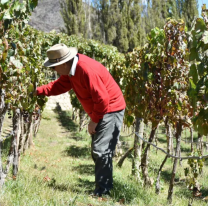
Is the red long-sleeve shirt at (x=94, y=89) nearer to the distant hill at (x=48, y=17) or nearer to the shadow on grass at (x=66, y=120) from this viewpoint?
the shadow on grass at (x=66, y=120)

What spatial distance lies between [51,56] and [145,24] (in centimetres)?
3493

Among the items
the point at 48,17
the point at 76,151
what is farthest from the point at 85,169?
the point at 48,17

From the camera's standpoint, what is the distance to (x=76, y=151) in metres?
8.60

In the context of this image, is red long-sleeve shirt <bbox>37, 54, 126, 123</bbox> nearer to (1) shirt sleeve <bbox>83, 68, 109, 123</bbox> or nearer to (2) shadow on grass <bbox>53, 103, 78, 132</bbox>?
(1) shirt sleeve <bbox>83, 68, 109, 123</bbox>

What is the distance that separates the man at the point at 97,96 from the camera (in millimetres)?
2957

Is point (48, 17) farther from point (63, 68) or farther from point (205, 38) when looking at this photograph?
point (205, 38)

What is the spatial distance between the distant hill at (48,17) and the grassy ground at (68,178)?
87.4 ft

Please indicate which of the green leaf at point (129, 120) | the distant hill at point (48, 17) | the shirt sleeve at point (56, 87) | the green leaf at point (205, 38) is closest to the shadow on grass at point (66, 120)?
the green leaf at point (129, 120)

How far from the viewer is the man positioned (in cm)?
296

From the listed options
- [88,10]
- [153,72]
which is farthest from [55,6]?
[153,72]

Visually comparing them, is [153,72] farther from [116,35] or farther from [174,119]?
[116,35]

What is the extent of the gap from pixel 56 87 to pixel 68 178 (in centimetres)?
161

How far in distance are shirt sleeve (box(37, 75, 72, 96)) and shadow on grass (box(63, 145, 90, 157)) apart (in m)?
4.84

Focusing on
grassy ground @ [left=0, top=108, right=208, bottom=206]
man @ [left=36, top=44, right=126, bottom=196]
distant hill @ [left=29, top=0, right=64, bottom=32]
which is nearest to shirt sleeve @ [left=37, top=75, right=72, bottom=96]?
man @ [left=36, top=44, right=126, bottom=196]
